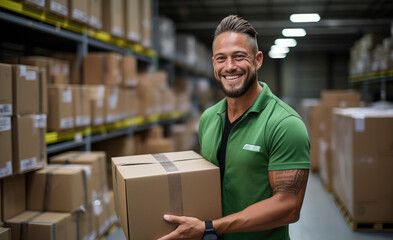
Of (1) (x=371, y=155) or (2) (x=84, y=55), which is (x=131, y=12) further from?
(1) (x=371, y=155)

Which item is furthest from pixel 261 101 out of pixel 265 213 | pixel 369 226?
pixel 369 226

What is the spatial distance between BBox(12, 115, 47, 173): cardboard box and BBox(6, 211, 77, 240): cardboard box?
339mm

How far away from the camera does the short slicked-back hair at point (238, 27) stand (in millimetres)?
1708

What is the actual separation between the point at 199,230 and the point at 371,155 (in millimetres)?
2976

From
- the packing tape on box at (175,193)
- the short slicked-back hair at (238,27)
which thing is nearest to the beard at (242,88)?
the short slicked-back hair at (238,27)

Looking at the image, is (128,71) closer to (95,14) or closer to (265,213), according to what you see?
(95,14)

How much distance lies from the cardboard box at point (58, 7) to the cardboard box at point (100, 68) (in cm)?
70

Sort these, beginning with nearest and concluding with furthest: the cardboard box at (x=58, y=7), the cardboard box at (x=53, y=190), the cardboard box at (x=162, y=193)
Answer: the cardboard box at (x=162, y=193) → the cardboard box at (x=53, y=190) → the cardboard box at (x=58, y=7)

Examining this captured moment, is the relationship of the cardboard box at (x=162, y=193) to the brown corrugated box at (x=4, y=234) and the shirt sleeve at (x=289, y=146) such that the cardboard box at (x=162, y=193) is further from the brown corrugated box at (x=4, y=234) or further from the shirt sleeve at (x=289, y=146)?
the brown corrugated box at (x=4, y=234)

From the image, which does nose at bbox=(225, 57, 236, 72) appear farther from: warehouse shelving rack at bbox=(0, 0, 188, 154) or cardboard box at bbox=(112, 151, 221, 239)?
warehouse shelving rack at bbox=(0, 0, 188, 154)

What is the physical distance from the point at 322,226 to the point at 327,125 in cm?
245

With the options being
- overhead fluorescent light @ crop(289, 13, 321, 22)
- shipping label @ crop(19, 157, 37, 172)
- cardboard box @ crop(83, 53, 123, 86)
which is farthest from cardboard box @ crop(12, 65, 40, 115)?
overhead fluorescent light @ crop(289, 13, 321, 22)

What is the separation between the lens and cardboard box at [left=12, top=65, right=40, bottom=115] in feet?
7.77

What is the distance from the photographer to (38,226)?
2.42 meters
